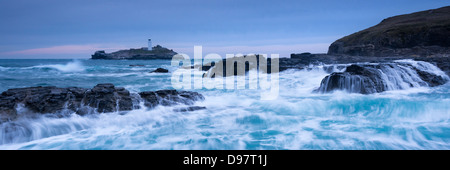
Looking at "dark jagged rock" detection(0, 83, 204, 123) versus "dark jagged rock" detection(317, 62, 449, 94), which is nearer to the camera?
"dark jagged rock" detection(0, 83, 204, 123)

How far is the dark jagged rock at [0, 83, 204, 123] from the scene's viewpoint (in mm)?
5305

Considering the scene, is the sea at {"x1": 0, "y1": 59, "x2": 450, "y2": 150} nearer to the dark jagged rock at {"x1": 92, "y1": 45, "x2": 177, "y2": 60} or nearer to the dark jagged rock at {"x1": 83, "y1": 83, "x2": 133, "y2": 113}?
the dark jagged rock at {"x1": 83, "y1": 83, "x2": 133, "y2": 113}

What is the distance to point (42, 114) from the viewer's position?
5.29 meters

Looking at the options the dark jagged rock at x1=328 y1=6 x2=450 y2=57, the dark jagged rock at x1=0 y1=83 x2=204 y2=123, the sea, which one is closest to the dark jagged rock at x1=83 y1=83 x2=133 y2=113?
the dark jagged rock at x1=0 y1=83 x2=204 y2=123

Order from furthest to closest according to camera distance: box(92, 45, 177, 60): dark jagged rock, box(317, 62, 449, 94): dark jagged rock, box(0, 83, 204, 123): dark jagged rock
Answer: box(92, 45, 177, 60): dark jagged rock → box(317, 62, 449, 94): dark jagged rock → box(0, 83, 204, 123): dark jagged rock

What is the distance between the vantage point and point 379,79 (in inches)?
383

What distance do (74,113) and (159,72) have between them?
18.8 metres

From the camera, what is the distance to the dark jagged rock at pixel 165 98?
665cm

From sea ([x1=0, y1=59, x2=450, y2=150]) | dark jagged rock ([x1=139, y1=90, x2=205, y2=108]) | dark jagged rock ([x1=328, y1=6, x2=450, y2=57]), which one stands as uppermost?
dark jagged rock ([x1=328, y1=6, x2=450, y2=57])

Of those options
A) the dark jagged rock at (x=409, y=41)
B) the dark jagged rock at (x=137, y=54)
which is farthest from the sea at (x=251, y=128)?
the dark jagged rock at (x=137, y=54)

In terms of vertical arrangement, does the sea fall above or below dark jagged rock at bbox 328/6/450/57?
below

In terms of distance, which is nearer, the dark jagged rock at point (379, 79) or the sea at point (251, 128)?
the sea at point (251, 128)

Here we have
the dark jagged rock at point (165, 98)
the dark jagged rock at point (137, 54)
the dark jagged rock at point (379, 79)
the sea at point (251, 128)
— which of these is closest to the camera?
the sea at point (251, 128)

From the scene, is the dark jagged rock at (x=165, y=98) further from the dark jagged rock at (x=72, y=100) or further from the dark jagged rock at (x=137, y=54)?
the dark jagged rock at (x=137, y=54)
